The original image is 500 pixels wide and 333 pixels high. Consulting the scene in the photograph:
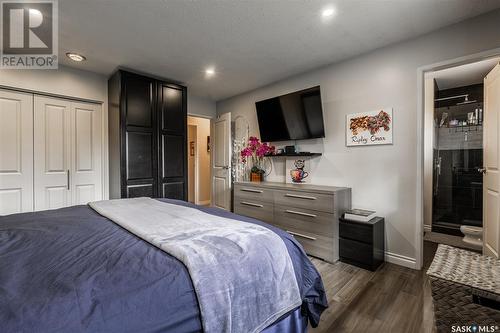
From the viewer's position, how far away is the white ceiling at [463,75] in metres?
3.16

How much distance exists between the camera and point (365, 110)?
111 inches

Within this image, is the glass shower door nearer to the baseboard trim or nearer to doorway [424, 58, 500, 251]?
doorway [424, 58, 500, 251]

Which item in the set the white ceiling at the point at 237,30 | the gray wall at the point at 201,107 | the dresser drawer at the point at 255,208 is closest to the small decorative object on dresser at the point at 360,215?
the dresser drawer at the point at 255,208

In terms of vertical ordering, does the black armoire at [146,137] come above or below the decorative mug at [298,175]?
above

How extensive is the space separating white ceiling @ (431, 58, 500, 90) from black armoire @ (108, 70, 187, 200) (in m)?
3.83

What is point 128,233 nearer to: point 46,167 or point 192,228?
point 192,228

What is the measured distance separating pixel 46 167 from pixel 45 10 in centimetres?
190

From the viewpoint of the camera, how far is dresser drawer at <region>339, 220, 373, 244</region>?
244 cm

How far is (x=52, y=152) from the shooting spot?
3066mm

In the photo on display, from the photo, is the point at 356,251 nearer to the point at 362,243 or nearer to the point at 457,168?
the point at 362,243

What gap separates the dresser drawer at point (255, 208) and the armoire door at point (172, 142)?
0.90 metres

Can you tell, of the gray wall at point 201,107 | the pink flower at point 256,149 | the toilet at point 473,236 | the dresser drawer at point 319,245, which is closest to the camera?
the dresser drawer at point 319,245

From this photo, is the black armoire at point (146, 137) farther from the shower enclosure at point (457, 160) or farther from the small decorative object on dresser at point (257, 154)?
the shower enclosure at point (457, 160)

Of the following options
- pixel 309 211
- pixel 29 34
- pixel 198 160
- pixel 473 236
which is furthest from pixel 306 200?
pixel 198 160
